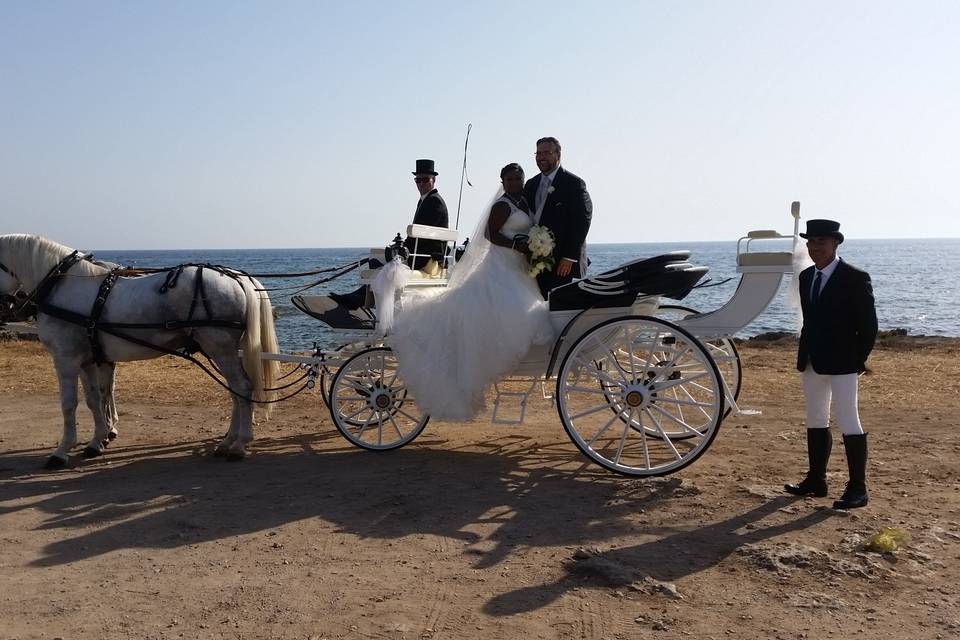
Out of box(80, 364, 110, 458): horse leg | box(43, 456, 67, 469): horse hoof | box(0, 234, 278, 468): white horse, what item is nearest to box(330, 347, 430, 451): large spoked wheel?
box(0, 234, 278, 468): white horse

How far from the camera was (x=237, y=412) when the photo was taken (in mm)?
7164

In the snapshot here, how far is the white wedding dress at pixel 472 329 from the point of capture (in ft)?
19.6

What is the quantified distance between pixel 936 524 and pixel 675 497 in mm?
1649

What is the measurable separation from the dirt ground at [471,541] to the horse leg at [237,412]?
0.15 m

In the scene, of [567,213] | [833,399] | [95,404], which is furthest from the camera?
[95,404]

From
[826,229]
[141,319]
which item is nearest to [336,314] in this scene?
[141,319]

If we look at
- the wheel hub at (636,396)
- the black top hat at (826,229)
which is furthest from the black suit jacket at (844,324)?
the wheel hub at (636,396)

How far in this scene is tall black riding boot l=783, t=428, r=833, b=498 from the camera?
5520mm

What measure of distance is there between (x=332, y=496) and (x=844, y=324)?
3877 mm

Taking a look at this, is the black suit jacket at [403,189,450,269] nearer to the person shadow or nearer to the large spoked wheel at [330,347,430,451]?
the large spoked wheel at [330,347,430,451]

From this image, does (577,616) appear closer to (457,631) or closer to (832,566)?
(457,631)

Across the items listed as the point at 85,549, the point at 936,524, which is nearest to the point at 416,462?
the point at 85,549

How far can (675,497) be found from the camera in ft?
18.3

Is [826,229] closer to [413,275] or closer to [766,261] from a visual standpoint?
[766,261]
